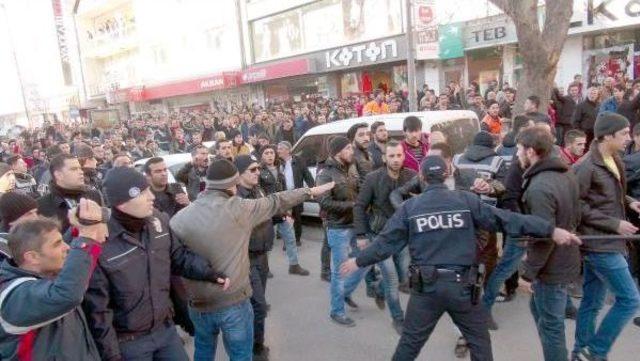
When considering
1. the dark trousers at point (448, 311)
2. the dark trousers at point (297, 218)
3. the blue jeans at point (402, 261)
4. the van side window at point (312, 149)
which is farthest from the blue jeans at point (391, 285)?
the van side window at point (312, 149)

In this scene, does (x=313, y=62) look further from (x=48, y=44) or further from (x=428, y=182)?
(x=48, y=44)

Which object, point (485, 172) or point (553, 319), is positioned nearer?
point (553, 319)

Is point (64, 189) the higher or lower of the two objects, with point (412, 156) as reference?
higher

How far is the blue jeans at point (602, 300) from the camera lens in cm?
349

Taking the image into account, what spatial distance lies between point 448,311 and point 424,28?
29.9ft

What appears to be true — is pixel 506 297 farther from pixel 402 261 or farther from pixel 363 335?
pixel 363 335

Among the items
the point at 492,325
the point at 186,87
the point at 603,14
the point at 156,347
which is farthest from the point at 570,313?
the point at 186,87

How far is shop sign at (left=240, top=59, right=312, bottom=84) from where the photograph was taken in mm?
21812

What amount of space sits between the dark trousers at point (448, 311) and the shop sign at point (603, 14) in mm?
13478

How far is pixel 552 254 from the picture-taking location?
3320 millimetres

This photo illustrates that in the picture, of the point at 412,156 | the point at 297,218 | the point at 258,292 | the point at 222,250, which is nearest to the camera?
the point at 222,250

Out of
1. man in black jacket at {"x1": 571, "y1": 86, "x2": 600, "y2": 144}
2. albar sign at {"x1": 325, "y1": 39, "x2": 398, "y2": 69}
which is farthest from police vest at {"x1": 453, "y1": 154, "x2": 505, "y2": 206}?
albar sign at {"x1": 325, "y1": 39, "x2": 398, "y2": 69}

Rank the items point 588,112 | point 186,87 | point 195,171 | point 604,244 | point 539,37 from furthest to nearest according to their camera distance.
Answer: point 186,87 < point 588,112 < point 539,37 < point 195,171 < point 604,244

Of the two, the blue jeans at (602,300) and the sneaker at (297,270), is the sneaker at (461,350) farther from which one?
the sneaker at (297,270)
